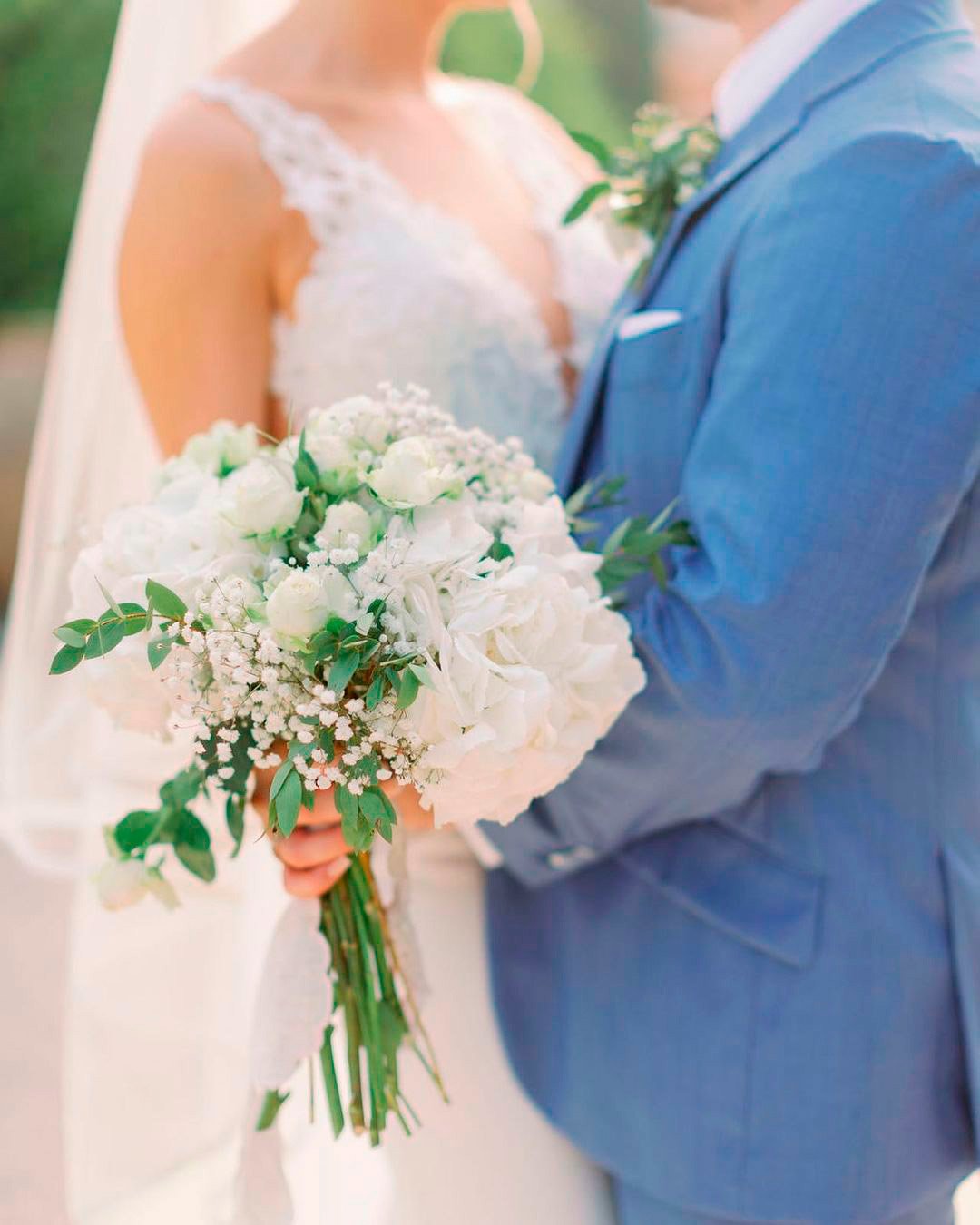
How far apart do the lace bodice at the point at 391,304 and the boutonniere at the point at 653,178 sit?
0.31 meters

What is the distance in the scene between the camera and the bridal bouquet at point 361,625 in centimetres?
107

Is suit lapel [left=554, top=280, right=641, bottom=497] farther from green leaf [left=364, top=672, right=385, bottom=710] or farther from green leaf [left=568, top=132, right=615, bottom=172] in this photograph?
green leaf [left=364, top=672, right=385, bottom=710]

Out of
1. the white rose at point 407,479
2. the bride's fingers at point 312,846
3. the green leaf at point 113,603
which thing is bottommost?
the bride's fingers at point 312,846

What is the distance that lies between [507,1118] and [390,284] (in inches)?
53.7

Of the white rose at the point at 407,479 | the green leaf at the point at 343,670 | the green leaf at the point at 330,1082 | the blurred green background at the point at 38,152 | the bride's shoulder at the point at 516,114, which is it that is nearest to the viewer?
the green leaf at the point at 343,670

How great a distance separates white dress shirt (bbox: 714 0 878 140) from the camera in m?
1.54

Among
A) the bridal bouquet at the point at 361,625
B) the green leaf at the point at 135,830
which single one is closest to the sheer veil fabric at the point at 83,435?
the green leaf at the point at 135,830

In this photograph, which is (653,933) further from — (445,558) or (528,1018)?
(445,558)

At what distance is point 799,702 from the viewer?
141 centimetres

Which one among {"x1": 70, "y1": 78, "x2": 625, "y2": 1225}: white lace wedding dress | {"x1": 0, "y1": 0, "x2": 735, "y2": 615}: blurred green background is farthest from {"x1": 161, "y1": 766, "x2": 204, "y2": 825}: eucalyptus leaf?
{"x1": 0, "y1": 0, "x2": 735, "y2": 615}: blurred green background

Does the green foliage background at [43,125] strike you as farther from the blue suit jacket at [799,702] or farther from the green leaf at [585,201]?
the blue suit jacket at [799,702]

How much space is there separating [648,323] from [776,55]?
0.43m

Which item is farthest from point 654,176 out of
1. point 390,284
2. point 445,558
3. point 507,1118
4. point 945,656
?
point 507,1118

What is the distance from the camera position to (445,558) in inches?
43.8
